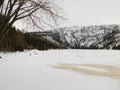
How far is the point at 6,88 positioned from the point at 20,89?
51cm

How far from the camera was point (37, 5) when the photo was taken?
7.67m

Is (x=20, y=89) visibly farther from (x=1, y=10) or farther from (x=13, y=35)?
(x=13, y=35)

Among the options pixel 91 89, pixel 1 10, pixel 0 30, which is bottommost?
pixel 91 89

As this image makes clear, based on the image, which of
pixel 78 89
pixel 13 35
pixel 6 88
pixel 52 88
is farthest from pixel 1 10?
pixel 13 35

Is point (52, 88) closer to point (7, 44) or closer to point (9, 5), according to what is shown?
point (9, 5)

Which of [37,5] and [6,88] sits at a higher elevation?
[37,5]

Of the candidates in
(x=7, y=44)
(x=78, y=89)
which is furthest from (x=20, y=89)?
(x=7, y=44)

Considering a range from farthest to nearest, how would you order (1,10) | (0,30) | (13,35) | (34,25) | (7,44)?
(13,35)
(7,44)
(34,25)
(1,10)
(0,30)

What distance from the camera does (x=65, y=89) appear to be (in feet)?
30.9

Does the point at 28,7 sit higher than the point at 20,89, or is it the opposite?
the point at 28,7

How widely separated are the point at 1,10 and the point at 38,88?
335 centimetres

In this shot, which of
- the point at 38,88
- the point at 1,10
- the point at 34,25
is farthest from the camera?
the point at 38,88

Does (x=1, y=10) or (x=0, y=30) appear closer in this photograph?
(x=0, y=30)

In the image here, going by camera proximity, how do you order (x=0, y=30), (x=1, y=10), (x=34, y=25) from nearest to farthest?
(x=0, y=30), (x=1, y=10), (x=34, y=25)
